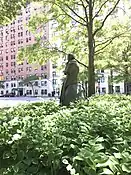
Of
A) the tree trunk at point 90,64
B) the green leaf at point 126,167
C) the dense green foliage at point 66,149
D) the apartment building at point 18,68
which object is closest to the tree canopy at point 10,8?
the tree trunk at point 90,64

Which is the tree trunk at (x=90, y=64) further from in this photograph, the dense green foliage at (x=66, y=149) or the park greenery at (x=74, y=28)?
the dense green foliage at (x=66, y=149)

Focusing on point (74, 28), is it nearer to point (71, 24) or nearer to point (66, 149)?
point (71, 24)

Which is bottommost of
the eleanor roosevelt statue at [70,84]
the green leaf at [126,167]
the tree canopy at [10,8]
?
the green leaf at [126,167]

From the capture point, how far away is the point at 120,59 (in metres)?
29.3

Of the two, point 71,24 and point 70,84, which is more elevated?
point 71,24

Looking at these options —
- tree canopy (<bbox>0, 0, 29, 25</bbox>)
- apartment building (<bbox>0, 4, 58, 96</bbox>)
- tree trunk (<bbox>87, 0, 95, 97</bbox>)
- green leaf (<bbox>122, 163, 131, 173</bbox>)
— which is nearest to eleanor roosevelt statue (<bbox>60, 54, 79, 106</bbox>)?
tree canopy (<bbox>0, 0, 29, 25</bbox>)

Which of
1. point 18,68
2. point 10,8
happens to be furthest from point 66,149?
point 18,68

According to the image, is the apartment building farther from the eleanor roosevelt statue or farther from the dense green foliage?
the dense green foliage

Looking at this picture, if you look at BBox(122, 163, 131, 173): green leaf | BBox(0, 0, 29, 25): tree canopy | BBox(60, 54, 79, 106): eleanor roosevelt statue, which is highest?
BBox(0, 0, 29, 25): tree canopy

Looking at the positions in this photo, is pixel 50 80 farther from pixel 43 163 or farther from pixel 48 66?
pixel 43 163

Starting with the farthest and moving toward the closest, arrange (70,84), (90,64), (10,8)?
(90,64) → (10,8) → (70,84)

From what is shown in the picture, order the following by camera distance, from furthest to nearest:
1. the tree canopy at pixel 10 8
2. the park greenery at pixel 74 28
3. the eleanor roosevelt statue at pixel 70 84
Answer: the park greenery at pixel 74 28 → the tree canopy at pixel 10 8 → the eleanor roosevelt statue at pixel 70 84

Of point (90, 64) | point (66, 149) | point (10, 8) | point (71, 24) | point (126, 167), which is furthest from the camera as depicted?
point (71, 24)

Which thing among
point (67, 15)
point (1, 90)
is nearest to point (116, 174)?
point (67, 15)
